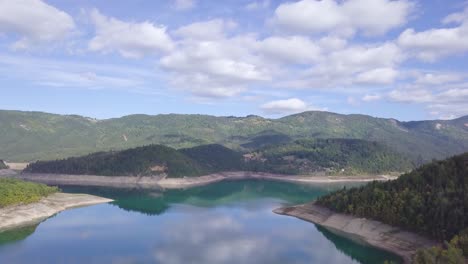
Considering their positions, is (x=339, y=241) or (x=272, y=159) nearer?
(x=339, y=241)

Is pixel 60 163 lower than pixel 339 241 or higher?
higher

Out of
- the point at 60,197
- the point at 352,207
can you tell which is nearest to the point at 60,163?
the point at 60,197

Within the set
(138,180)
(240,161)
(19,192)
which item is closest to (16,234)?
(19,192)

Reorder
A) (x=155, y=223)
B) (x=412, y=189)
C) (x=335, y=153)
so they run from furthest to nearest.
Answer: (x=335, y=153)
(x=155, y=223)
(x=412, y=189)

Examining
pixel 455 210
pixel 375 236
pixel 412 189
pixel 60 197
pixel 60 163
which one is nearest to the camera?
pixel 455 210

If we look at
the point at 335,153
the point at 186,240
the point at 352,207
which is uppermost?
the point at 335,153

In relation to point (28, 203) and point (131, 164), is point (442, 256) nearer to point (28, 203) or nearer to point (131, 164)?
point (28, 203)

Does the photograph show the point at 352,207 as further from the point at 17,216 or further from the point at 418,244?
the point at 17,216
